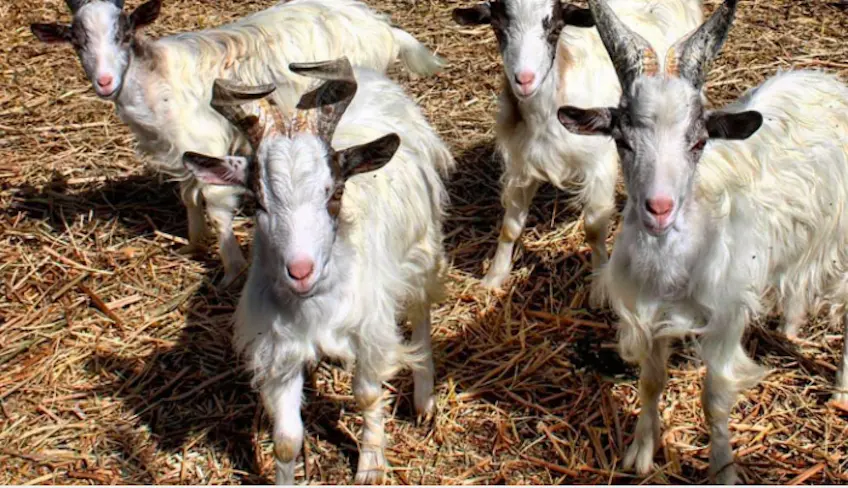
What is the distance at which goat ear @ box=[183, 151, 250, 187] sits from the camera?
385 cm

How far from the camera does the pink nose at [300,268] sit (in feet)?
11.7

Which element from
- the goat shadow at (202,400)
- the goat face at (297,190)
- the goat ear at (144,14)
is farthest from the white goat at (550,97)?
the goat ear at (144,14)

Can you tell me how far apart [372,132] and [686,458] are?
2.24m

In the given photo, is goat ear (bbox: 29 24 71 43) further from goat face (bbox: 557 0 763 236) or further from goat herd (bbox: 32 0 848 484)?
goat face (bbox: 557 0 763 236)

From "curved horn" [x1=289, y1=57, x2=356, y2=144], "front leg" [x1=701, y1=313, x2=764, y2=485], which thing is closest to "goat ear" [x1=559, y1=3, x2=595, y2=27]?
"curved horn" [x1=289, y1=57, x2=356, y2=144]

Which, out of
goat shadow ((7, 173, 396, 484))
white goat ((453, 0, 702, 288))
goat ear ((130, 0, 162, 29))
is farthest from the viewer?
goat ear ((130, 0, 162, 29))

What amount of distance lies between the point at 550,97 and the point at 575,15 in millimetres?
469

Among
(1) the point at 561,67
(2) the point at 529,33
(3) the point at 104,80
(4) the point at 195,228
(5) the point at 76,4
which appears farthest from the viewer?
(4) the point at 195,228

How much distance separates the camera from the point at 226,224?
20.2 feet

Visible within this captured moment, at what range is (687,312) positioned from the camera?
4.12 meters

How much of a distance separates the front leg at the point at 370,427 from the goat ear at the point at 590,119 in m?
1.39

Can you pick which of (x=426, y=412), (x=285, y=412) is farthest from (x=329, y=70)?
(x=426, y=412)

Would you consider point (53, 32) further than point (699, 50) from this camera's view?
Yes

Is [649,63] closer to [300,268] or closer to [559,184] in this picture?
[300,268]
